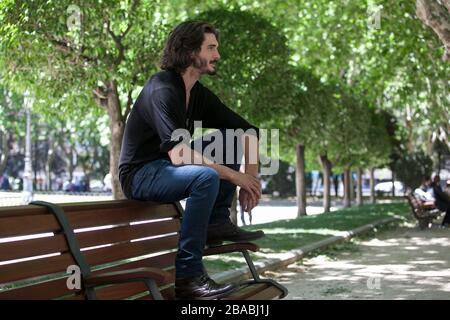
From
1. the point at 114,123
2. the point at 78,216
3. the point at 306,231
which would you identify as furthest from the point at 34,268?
the point at 306,231

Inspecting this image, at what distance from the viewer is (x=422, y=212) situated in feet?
61.0

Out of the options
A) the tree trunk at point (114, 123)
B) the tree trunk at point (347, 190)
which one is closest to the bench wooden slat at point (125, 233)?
the tree trunk at point (114, 123)

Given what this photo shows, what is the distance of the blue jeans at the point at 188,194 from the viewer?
323 centimetres

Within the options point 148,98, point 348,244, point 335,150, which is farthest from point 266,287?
point 335,150

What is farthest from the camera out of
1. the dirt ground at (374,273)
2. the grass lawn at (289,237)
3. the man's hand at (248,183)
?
the grass lawn at (289,237)

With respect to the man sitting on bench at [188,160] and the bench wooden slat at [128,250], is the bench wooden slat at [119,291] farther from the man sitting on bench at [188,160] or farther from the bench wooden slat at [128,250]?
the man sitting on bench at [188,160]

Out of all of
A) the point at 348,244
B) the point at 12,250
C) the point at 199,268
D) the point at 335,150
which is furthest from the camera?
the point at 335,150

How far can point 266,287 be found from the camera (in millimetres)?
3770

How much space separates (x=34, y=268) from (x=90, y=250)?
456 millimetres

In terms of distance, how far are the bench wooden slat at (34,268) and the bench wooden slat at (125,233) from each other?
0.67 ft

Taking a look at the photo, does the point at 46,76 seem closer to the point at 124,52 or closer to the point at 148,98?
the point at 124,52

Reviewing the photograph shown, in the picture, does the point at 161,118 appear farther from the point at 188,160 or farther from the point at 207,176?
the point at 207,176

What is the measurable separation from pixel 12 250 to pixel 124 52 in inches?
395

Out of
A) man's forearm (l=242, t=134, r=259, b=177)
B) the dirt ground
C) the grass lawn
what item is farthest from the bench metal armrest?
the grass lawn
